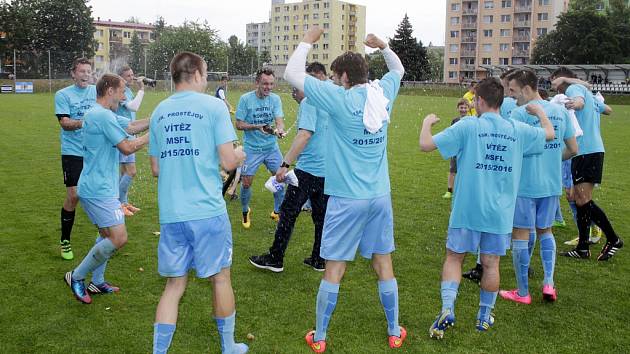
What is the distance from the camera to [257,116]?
28.2 ft

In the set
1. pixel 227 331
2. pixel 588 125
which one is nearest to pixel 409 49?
pixel 588 125

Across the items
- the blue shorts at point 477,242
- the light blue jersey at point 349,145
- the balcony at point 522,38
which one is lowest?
the blue shorts at point 477,242

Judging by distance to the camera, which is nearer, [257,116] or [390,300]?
[390,300]

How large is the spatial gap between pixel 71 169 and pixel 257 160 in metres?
2.62

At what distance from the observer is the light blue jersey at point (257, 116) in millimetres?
8586

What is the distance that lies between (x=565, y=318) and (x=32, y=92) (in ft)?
182

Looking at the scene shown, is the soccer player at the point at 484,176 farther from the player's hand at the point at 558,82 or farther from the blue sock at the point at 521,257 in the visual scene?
the player's hand at the point at 558,82

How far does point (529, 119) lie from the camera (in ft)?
19.3

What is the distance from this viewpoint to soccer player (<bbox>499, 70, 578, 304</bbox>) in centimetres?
565

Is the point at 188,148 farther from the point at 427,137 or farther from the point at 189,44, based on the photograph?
the point at 189,44

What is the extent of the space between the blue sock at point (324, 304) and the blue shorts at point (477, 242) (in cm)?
115

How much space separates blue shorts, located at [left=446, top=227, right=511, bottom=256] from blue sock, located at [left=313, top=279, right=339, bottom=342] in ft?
3.77

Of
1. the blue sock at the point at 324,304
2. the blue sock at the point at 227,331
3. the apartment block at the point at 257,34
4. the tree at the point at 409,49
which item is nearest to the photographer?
the blue sock at the point at 227,331

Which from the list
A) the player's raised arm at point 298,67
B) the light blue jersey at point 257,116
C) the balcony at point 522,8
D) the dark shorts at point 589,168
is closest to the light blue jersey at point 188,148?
the player's raised arm at point 298,67
